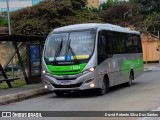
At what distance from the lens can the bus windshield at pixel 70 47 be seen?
16703 millimetres

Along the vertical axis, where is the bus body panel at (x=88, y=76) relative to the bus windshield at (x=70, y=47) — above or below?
below

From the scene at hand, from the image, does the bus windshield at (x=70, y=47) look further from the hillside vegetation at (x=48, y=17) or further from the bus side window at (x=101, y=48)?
the hillside vegetation at (x=48, y=17)

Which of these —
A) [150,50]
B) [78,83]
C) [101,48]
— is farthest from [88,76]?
[150,50]

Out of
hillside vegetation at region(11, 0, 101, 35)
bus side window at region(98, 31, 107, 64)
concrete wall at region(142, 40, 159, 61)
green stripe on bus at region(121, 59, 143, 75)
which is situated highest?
hillside vegetation at region(11, 0, 101, 35)

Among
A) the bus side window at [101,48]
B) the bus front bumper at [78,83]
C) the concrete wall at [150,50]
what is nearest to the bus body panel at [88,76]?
the bus front bumper at [78,83]

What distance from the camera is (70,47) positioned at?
1694cm

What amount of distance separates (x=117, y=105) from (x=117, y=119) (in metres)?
2.84

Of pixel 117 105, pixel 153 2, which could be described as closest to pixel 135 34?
pixel 117 105

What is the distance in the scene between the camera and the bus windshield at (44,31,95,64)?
16703mm

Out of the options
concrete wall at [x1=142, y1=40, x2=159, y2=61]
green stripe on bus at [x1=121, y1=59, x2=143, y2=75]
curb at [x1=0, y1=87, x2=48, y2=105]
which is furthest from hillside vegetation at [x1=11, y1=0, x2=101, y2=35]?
concrete wall at [x1=142, y1=40, x2=159, y2=61]

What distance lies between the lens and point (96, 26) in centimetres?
1745

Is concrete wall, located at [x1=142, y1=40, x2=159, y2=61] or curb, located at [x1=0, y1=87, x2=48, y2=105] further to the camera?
concrete wall, located at [x1=142, y1=40, x2=159, y2=61]

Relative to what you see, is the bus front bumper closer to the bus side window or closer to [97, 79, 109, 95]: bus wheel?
[97, 79, 109, 95]: bus wheel

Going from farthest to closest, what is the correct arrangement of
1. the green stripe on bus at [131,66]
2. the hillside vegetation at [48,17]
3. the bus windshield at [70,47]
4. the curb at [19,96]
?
1. the hillside vegetation at [48,17]
2. the green stripe on bus at [131,66]
3. the bus windshield at [70,47]
4. the curb at [19,96]
